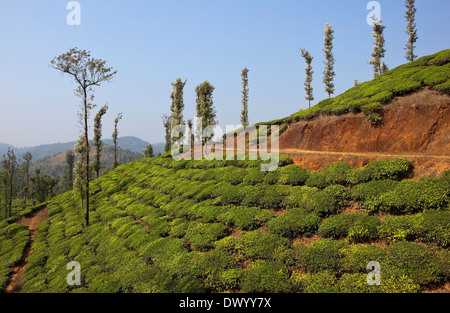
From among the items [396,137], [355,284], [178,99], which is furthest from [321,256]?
[178,99]

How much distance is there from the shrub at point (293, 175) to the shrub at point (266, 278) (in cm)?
666

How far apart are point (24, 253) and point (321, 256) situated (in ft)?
92.3

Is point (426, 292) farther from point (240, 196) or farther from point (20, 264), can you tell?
point (20, 264)

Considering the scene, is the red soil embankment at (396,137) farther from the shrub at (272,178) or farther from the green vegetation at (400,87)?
the shrub at (272,178)

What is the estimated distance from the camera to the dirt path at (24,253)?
61.4 feet

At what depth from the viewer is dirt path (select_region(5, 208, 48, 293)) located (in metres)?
18.7

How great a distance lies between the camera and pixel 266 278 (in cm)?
958

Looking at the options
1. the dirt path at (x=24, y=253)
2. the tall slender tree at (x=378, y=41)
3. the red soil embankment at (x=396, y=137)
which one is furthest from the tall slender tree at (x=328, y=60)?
the dirt path at (x=24, y=253)

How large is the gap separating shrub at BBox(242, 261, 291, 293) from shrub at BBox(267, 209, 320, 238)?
81.9 inches

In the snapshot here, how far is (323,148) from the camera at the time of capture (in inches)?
810

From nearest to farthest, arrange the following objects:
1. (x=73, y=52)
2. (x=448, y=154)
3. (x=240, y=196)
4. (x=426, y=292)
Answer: (x=426, y=292), (x=448, y=154), (x=240, y=196), (x=73, y=52)
